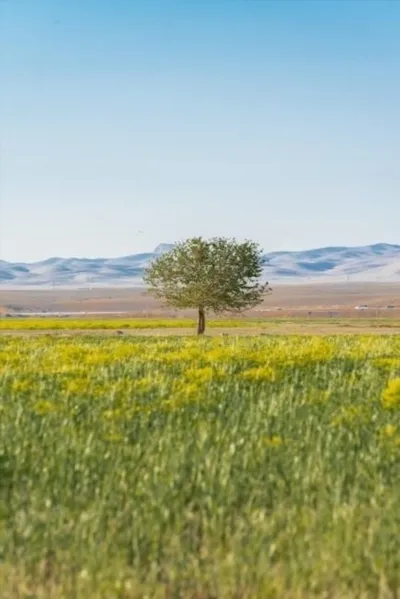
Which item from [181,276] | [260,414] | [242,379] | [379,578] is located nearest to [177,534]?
[379,578]

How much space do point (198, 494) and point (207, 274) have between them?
234 feet

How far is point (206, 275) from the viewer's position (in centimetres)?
8162

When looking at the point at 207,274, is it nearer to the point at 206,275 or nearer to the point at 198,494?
the point at 206,275

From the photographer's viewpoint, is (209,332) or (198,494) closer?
(198,494)

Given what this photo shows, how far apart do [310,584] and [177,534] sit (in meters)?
1.63

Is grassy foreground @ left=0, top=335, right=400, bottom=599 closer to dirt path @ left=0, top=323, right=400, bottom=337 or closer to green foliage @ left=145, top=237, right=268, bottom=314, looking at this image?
dirt path @ left=0, top=323, right=400, bottom=337

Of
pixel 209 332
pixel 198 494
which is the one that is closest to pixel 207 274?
pixel 209 332

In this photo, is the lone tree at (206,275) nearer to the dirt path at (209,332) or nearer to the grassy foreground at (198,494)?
the dirt path at (209,332)

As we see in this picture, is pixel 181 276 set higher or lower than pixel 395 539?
higher

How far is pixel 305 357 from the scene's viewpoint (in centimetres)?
2450

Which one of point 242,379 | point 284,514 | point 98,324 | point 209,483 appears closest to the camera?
point 284,514

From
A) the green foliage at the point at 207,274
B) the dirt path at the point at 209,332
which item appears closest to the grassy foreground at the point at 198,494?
the dirt path at the point at 209,332

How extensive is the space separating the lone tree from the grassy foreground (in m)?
63.9

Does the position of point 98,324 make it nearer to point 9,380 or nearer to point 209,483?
point 9,380
